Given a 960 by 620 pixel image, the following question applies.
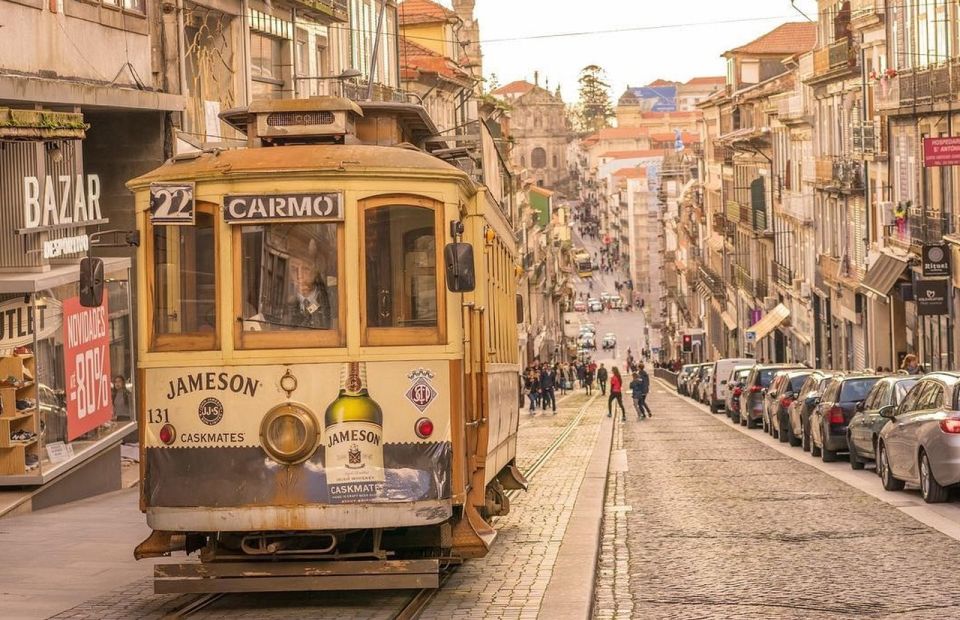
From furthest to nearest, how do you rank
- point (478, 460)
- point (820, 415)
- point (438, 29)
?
point (438, 29), point (820, 415), point (478, 460)

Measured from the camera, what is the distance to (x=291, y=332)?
12320 millimetres

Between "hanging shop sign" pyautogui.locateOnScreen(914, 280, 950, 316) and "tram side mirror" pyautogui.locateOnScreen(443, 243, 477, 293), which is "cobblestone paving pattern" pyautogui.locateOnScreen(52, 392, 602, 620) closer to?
"tram side mirror" pyautogui.locateOnScreen(443, 243, 477, 293)

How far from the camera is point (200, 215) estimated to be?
12.5 metres

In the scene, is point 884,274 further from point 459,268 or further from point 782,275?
point 459,268

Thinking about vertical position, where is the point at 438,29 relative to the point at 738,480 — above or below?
above

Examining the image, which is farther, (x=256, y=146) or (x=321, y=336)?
(x=256, y=146)

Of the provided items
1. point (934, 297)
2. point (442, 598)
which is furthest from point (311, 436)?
point (934, 297)

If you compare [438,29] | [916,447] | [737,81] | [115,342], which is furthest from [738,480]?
[737,81]

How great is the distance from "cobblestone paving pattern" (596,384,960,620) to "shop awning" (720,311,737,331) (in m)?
70.5

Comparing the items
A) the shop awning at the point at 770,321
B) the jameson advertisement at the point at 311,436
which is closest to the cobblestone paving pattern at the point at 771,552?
the jameson advertisement at the point at 311,436

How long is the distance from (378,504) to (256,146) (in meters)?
3.01

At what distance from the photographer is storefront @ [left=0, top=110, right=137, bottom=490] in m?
19.6

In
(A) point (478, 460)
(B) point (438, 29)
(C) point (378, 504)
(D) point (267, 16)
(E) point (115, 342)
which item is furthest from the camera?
(B) point (438, 29)

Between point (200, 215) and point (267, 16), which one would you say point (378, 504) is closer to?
point (200, 215)
